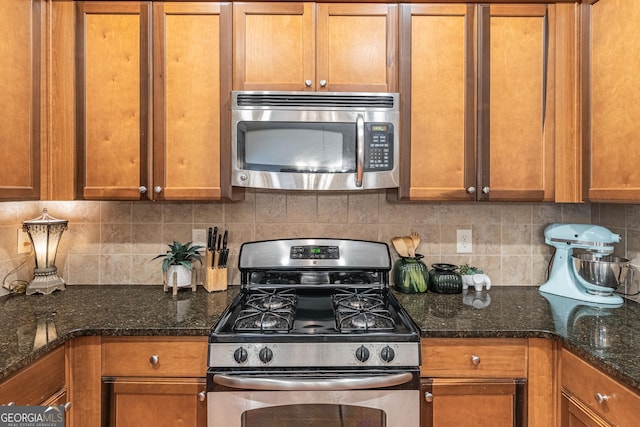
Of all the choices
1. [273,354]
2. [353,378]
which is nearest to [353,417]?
[353,378]

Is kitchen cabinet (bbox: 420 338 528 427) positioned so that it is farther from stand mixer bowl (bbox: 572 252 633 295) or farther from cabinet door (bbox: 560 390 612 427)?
stand mixer bowl (bbox: 572 252 633 295)

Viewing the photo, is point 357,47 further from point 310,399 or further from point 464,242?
point 310,399

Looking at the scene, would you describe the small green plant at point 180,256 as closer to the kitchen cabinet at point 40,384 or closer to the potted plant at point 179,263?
the potted plant at point 179,263

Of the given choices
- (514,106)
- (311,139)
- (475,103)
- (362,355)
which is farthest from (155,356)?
(514,106)

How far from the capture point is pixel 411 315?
1.59 meters

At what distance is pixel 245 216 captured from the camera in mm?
2094

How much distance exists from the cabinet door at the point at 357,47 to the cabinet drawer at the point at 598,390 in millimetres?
1254

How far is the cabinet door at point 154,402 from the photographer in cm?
142

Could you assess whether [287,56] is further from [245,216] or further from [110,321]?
[110,321]

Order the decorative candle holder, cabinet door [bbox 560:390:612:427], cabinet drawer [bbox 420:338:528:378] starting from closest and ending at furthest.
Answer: cabinet door [bbox 560:390:612:427] → cabinet drawer [bbox 420:338:528:378] → the decorative candle holder

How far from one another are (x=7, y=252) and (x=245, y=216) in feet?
3.57

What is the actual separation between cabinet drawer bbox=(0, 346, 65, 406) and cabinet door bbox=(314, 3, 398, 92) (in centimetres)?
143

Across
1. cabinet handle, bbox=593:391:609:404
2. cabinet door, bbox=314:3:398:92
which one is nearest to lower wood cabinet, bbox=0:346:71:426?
cabinet door, bbox=314:3:398:92

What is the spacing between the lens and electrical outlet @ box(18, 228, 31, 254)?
192 centimetres
